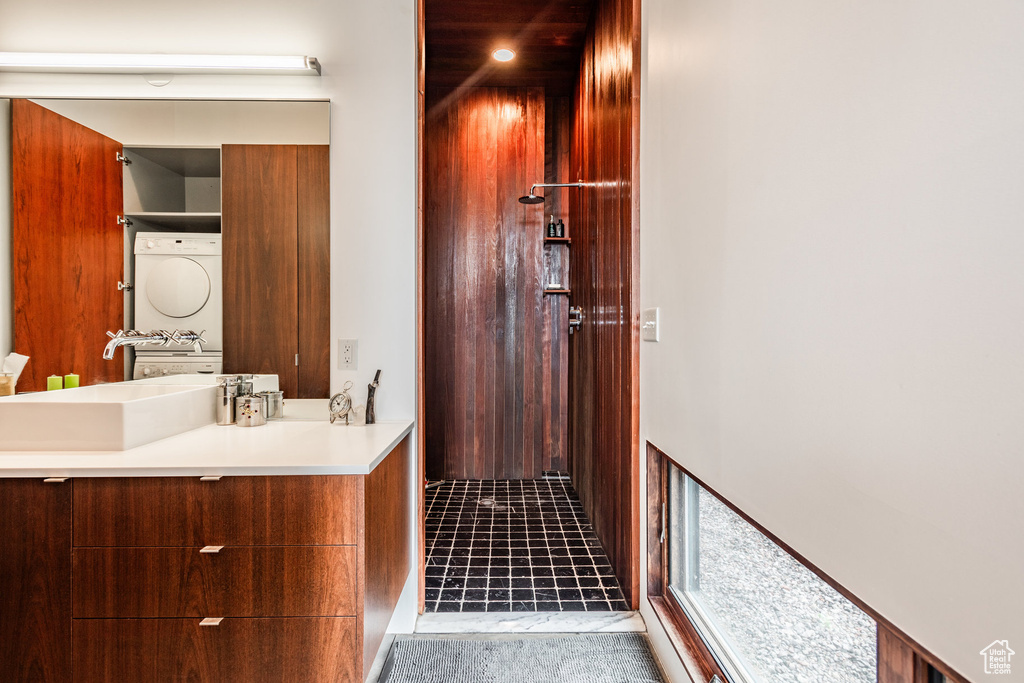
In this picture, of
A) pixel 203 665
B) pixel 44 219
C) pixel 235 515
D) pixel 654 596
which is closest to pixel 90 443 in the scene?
pixel 235 515

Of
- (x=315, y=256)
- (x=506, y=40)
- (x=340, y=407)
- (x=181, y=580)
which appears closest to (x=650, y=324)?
(x=340, y=407)

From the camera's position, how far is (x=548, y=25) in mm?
2619

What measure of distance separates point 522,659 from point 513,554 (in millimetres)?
625

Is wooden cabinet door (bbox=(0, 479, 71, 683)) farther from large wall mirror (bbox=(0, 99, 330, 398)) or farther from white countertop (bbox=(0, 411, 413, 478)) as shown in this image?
large wall mirror (bbox=(0, 99, 330, 398))

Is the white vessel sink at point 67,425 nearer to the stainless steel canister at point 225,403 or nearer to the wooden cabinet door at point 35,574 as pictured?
the wooden cabinet door at point 35,574

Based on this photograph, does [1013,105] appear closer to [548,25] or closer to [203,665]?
[203,665]

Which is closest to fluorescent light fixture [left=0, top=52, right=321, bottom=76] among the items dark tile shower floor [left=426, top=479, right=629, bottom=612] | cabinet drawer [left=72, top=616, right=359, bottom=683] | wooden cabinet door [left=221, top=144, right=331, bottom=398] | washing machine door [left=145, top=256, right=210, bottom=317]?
wooden cabinet door [left=221, top=144, right=331, bottom=398]

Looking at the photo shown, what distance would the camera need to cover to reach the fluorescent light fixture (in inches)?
68.5

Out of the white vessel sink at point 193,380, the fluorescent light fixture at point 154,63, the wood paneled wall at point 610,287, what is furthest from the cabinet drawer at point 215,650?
the fluorescent light fixture at point 154,63

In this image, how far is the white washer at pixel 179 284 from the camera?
5.92 feet

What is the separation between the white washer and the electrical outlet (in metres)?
0.45

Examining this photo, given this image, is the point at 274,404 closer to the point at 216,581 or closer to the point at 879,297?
the point at 216,581

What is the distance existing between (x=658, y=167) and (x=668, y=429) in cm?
80

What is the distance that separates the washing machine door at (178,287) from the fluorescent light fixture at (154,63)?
26.8 inches
